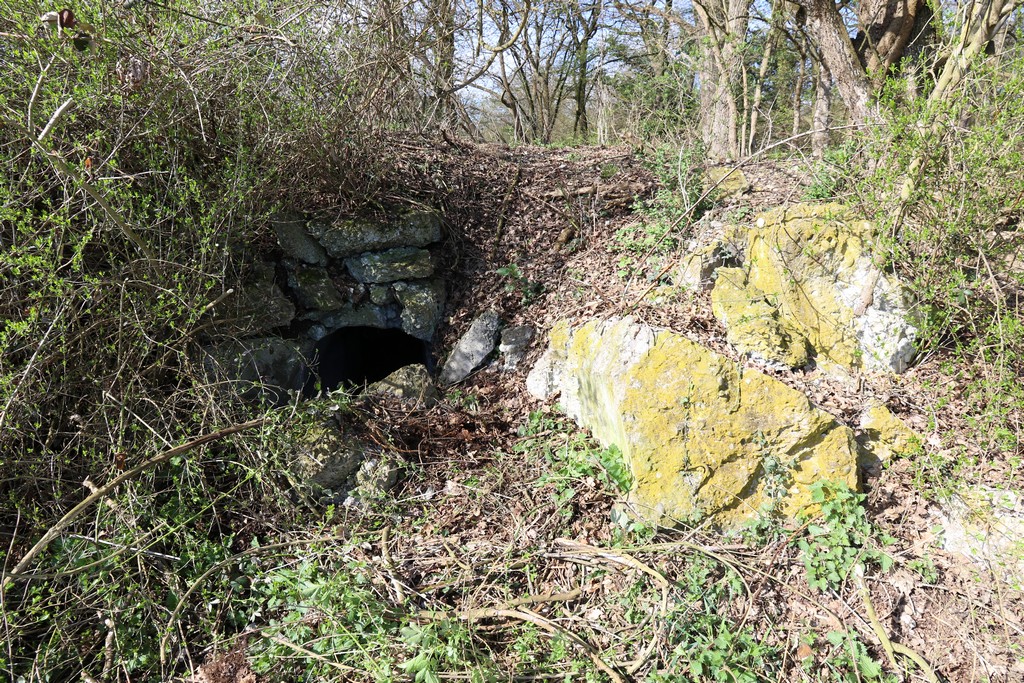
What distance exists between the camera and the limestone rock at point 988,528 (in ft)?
9.37

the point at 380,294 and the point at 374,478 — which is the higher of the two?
the point at 380,294

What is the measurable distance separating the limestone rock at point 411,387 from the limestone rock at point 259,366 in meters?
A: 0.62

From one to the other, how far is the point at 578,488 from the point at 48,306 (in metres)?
3.36

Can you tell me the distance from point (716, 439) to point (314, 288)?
3.49m

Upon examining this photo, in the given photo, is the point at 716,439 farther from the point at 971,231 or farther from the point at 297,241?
the point at 297,241

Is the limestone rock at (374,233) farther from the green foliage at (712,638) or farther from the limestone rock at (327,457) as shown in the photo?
the green foliage at (712,638)

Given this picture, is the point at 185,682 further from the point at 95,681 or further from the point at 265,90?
the point at 265,90

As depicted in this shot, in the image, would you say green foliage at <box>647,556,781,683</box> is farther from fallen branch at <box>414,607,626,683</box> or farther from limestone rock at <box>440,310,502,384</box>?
limestone rock at <box>440,310,502,384</box>

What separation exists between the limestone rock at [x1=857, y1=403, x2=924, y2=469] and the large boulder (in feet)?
1.40

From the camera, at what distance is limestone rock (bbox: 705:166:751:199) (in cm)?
493

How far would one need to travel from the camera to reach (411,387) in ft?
14.8

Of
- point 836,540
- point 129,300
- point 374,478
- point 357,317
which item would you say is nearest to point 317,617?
point 374,478

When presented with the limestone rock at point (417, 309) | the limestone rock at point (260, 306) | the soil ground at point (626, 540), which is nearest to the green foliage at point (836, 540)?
the soil ground at point (626, 540)

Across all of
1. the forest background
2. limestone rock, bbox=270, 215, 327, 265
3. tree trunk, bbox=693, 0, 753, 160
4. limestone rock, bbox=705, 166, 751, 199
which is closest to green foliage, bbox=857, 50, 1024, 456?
the forest background
